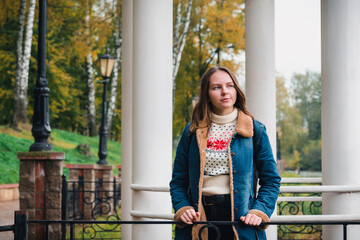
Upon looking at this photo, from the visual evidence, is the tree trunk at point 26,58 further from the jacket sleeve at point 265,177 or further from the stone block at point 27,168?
the jacket sleeve at point 265,177

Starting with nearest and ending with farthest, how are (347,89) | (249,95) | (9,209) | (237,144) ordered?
(237,144), (347,89), (249,95), (9,209)

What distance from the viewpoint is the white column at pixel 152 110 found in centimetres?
558

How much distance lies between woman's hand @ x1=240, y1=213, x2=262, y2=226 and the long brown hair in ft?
1.81

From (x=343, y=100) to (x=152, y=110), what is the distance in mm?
1714

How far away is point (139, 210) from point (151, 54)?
1.42 m

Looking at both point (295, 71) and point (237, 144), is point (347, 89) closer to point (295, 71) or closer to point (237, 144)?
point (237, 144)

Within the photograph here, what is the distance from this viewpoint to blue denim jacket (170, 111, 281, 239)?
3367 mm

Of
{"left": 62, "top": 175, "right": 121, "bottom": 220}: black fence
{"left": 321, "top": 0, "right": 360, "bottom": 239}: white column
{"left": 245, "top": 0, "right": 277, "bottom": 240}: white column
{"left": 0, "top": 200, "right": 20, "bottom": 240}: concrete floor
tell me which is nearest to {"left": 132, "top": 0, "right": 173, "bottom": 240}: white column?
{"left": 245, "top": 0, "right": 277, "bottom": 240}: white column

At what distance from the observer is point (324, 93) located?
18.8 ft

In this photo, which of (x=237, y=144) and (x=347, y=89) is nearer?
(x=237, y=144)

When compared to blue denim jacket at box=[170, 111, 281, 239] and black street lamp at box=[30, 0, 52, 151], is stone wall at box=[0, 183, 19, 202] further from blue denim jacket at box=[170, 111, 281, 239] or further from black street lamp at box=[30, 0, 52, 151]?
blue denim jacket at box=[170, 111, 281, 239]

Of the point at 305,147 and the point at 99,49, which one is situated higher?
the point at 99,49

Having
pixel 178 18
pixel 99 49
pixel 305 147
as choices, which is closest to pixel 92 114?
pixel 99 49

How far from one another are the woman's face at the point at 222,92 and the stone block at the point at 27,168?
6000 millimetres
